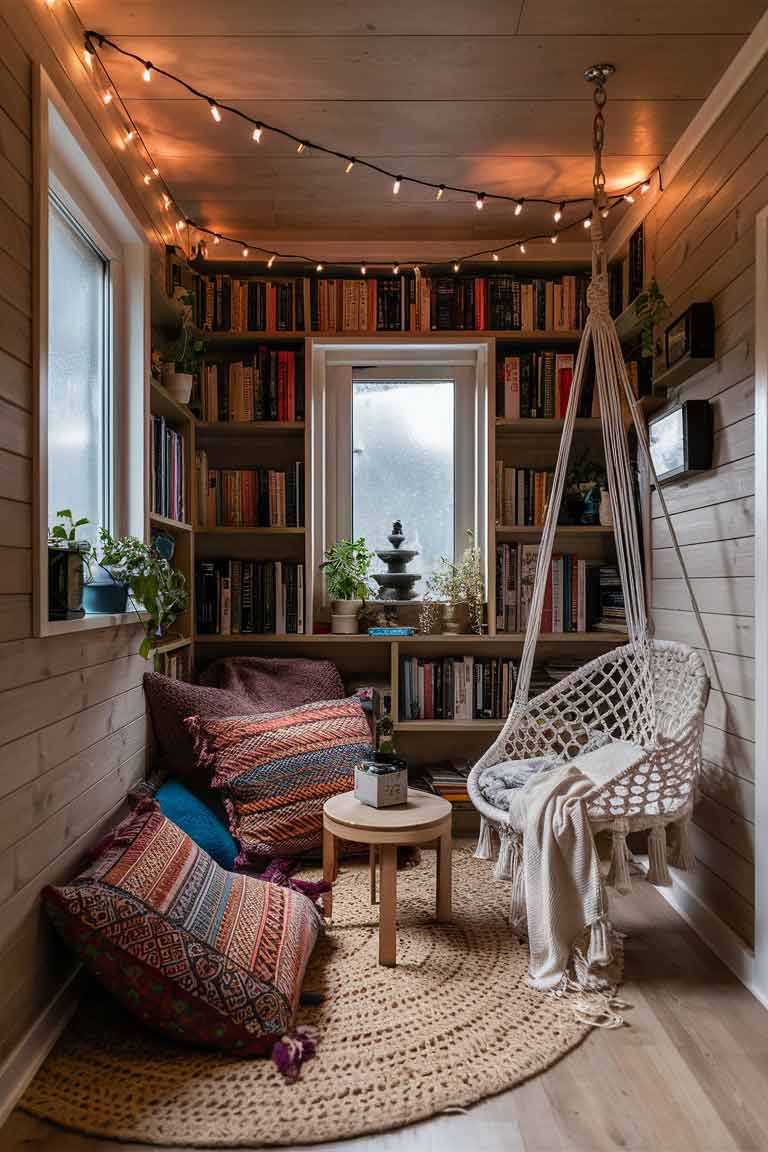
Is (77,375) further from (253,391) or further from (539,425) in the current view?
(539,425)

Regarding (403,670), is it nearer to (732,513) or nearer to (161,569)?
(161,569)

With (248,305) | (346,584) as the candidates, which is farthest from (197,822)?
(248,305)

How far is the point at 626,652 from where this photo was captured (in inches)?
111

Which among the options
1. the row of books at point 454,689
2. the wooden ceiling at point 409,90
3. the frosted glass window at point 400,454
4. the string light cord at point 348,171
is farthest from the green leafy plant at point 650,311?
the row of books at point 454,689

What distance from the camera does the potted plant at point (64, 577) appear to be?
1.89 m

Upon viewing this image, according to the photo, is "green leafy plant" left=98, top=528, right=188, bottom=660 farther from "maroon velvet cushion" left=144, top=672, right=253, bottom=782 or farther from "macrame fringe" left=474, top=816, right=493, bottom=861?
"macrame fringe" left=474, top=816, right=493, bottom=861

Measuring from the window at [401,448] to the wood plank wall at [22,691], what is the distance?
1.85 metres

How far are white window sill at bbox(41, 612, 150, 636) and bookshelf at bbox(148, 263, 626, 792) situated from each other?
2.57ft

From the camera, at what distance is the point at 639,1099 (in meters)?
1.65

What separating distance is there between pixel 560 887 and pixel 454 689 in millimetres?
1345

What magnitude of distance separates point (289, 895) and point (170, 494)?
1.50 metres

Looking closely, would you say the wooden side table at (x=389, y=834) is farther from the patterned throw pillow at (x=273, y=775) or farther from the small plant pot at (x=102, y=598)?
the small plant pot at (x=102, y=598)

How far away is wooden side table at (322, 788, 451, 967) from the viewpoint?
215 cm

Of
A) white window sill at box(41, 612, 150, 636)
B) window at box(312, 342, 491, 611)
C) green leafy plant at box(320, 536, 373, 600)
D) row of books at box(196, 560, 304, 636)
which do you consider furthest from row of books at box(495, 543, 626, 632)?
white window sill at box(41, 612, 150, 636)
